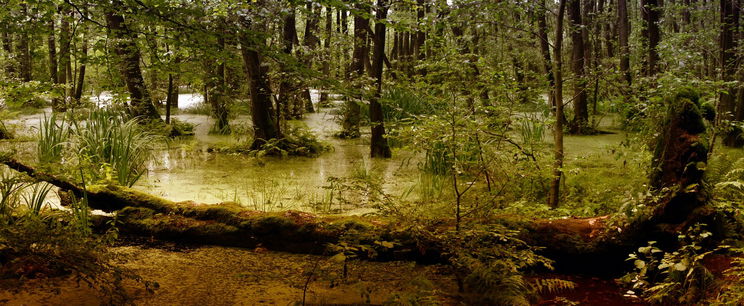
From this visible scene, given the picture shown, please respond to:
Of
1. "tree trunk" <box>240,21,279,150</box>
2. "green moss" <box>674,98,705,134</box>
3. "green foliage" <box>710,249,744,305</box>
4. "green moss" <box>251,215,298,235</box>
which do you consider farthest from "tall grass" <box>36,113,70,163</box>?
"green foliage" <box>710,249,744,305</box>

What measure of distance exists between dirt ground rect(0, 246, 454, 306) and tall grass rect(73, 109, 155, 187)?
1.90m

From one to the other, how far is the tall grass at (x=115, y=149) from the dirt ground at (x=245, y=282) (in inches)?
74.9

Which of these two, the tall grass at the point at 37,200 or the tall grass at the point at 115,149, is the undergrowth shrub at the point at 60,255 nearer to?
the tall grass at the point at 37,200

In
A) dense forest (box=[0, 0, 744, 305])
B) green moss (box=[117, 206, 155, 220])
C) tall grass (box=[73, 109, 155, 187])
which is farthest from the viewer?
tall grass (box=[73, 109, 155, 187])

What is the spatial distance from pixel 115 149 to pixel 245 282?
10.0ft

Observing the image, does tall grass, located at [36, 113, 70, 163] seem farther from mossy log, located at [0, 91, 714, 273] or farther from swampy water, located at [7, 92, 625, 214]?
mossy log, located at [0, 91, 714, 273]

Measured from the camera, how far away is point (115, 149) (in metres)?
4.96

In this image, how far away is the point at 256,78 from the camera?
6.70 meters

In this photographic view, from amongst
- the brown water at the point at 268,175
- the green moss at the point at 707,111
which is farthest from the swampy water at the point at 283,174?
the green moss at the point at 707,111

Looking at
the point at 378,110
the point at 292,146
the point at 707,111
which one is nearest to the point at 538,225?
the point at 707,111

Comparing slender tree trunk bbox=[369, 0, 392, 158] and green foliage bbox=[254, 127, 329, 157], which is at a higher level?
slender tree trunk bbox=[369, 0, 392, 158]

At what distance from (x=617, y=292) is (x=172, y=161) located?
17.1 ft

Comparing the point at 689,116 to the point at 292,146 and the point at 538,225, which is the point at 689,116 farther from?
the point at 292,146

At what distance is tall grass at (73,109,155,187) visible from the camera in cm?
475
